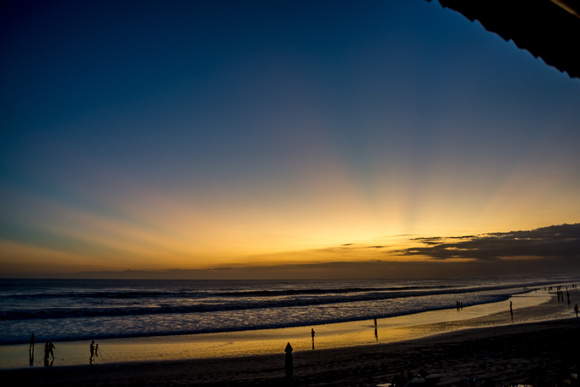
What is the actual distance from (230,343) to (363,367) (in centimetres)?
1145

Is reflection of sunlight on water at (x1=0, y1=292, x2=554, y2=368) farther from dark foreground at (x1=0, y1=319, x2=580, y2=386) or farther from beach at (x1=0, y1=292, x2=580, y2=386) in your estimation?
dark foreground at (x1=0, y1=319, x2=580, y2=386)

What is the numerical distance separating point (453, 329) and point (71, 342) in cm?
2824

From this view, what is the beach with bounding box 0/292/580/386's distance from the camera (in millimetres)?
14562

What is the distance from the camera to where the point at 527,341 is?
2156cm

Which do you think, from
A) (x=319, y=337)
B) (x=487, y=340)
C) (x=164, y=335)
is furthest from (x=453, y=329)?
(x=164, y=335)

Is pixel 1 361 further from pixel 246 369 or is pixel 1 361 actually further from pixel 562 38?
pixel 562 38

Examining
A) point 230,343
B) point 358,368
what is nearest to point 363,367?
point 358,368

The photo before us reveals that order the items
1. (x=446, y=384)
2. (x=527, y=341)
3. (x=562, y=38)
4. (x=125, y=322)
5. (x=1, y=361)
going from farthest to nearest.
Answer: (x=125, y=322) → (x=527, y=341) → (x=1, y=361) → (x=446, y=384) → (x=562, y=38)

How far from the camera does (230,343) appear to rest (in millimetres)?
24984

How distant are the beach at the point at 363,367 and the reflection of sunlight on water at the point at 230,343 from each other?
1625mm

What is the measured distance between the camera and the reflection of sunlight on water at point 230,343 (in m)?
20.8

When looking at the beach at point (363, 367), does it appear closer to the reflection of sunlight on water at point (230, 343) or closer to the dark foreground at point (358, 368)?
the dark foreground at point (358, 368)

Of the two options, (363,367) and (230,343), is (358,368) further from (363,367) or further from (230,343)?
(230,343)

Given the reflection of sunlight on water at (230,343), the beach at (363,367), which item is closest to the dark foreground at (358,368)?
the beach at (363,367)
